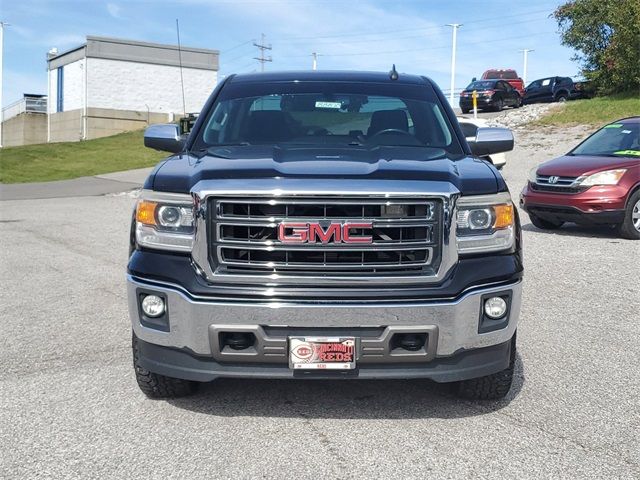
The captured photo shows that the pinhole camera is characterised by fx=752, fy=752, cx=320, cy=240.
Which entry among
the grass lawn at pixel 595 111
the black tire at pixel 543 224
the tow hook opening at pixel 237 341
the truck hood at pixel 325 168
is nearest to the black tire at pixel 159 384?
the tow hook opening at pixel 237 341

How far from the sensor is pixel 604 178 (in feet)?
34.1

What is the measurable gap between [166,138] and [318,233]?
6.21 feet

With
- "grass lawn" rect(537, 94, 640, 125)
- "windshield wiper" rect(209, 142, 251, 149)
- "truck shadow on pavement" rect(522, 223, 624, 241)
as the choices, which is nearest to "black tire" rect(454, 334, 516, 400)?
"windshield wiper" rect(209, 142, 251, 149)

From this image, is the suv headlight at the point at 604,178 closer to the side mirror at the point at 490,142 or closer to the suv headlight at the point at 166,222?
the side mirror at the point at 490,142

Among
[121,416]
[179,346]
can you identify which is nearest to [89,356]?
[121,416]

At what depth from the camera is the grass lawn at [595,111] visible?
79.0ft

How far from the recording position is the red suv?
10.3 metres

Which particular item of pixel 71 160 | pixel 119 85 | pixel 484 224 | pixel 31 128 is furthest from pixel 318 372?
pixel 31 128

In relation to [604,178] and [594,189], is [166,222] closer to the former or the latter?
[594,189]

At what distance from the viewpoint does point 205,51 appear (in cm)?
4897

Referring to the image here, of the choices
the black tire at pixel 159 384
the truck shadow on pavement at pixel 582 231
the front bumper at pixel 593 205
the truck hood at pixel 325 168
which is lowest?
the black tire at pixel 159 384

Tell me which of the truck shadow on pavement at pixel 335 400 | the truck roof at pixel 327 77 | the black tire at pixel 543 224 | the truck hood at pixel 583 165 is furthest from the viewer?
the black tire at pixel 543 224

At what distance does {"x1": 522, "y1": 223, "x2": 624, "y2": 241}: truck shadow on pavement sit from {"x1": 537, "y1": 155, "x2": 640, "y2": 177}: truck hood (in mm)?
983

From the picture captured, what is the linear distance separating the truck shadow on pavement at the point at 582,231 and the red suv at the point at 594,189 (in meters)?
0.22
